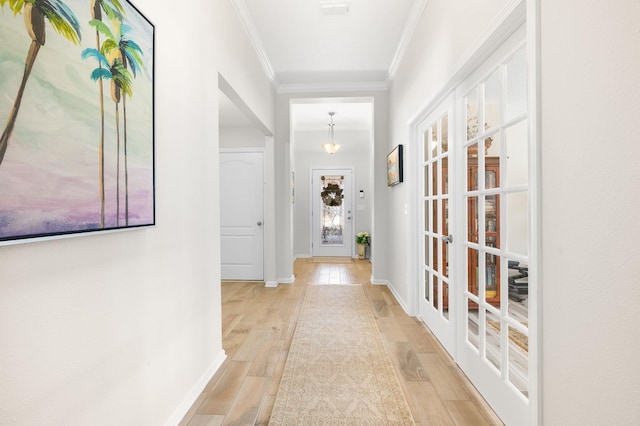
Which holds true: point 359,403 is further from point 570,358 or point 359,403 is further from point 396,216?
point 396,216

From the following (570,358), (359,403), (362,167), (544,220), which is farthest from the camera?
(362,167)

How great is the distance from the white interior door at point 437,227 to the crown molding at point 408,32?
86 centimetres

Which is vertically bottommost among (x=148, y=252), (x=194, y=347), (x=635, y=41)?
(x=194, y=347)

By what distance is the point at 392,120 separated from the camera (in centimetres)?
416

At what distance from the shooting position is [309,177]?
24.3ft

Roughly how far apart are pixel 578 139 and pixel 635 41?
0.28 m

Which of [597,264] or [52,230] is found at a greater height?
[52,230]

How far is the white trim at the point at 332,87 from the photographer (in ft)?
14.5

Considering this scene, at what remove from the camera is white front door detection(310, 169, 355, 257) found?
739cm

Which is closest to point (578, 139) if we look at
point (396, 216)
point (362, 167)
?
point (396, 216)

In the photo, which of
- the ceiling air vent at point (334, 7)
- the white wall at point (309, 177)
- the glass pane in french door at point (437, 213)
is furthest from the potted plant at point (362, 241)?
the ceiling air vent at point (334, 7)

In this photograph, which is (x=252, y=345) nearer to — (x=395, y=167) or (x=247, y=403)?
(x=247, y=403)

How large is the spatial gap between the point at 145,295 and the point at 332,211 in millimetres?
6170

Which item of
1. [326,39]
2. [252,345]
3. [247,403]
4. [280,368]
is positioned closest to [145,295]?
[247,403]
